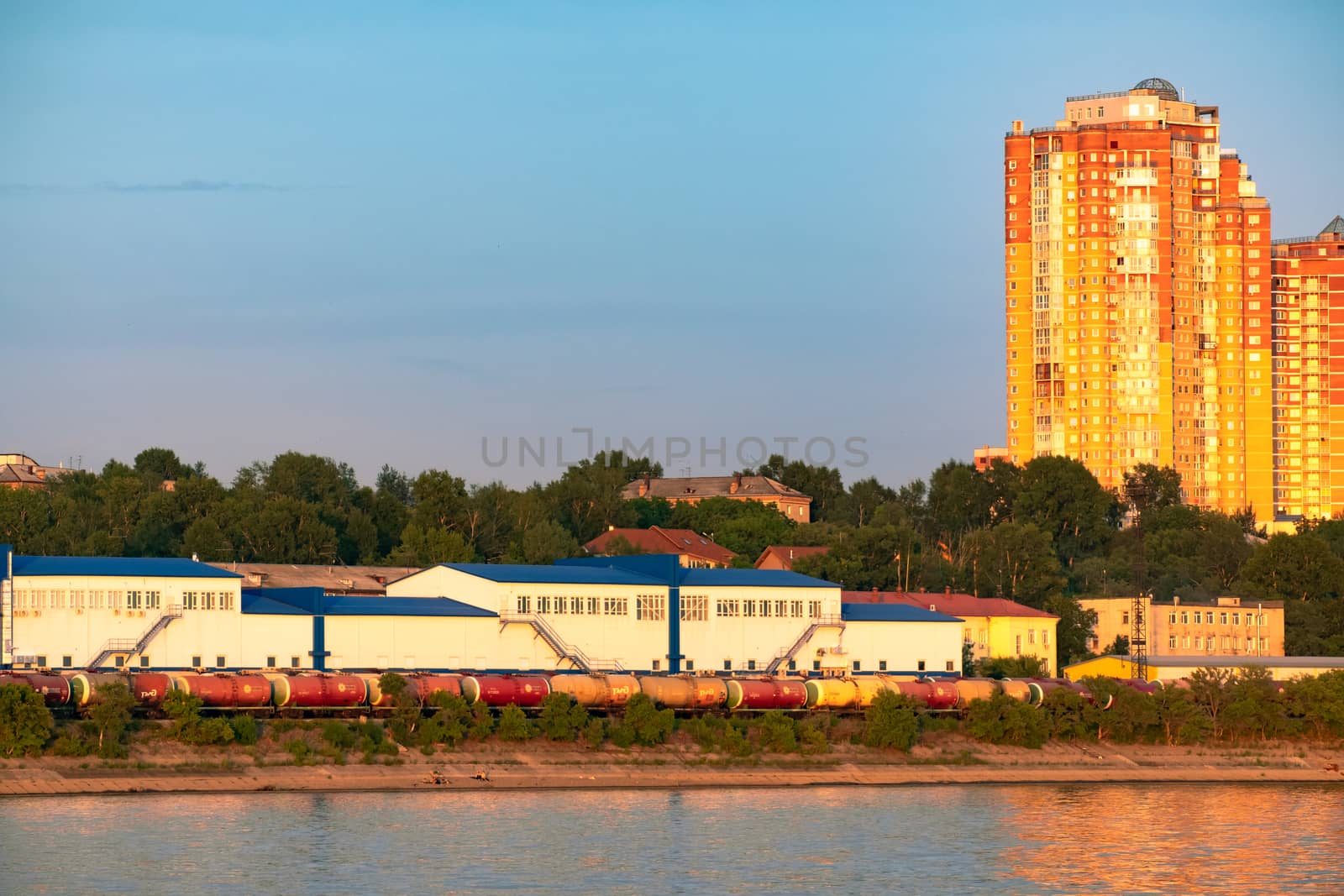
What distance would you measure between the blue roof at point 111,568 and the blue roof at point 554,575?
12.6m

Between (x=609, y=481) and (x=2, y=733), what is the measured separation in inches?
4211

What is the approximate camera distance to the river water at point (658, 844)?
186 feet

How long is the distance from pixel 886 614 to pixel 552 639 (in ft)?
64.4

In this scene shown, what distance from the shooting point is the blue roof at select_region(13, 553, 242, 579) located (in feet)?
290

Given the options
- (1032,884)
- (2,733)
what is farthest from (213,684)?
(1032,884)

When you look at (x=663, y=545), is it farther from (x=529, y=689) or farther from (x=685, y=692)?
(x=529, y=689)

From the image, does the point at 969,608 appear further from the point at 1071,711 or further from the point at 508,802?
the point at 508,802

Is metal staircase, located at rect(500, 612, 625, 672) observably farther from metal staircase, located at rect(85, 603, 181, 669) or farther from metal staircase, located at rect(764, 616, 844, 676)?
metal staircase, located at rect(85, 603, 181, 669)

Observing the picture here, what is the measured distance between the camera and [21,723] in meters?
72.8

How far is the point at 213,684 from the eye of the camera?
7881 centimetres

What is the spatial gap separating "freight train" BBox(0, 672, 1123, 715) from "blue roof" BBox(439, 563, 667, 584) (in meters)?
8.07

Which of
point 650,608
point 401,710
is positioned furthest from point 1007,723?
point 401,710

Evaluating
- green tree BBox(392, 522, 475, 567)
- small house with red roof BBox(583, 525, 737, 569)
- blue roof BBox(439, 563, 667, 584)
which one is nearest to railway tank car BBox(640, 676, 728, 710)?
blue roof BBox(439, 563, 667, 584)

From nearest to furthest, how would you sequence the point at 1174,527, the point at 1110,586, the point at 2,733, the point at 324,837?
the point at 324,837
the point at 2,733
the point at 1110,586
the point at 1174,527
